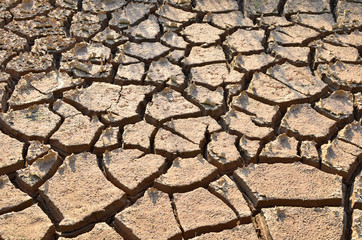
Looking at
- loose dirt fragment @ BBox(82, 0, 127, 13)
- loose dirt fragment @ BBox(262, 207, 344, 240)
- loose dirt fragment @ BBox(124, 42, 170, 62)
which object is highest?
loose dirt fragment @ BBox(82, 0, 127, 13)

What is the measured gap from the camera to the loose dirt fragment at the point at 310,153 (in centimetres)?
258

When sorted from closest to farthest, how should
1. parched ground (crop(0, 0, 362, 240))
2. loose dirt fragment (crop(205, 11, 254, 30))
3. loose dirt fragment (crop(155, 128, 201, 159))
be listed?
parched ground (crop(0, 0, 362, 240))
loose dirt fragment (crop(155, 128, 201, 159))
loose dirt fragment (crop(205, 11, 254, 30))

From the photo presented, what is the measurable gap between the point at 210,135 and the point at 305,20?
1.76m

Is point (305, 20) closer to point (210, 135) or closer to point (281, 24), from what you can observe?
point (281, 24)

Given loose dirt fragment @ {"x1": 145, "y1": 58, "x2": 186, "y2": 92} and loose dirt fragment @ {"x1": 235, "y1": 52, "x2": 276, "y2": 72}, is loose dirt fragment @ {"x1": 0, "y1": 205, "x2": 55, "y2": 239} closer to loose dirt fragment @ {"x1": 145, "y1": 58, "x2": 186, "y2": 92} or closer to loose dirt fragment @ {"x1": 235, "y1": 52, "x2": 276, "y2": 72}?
loose dirt fragment @ {"x1": 145, "y1": 58, "x2": 186, "y2": 92}

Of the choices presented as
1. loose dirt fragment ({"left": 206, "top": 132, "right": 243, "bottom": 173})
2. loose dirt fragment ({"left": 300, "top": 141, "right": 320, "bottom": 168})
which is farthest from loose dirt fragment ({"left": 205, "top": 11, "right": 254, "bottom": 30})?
loose dirt fragment ({"left": 300, "top": 141, "right": 320, "bottom": 168})

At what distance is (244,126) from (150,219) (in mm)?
905

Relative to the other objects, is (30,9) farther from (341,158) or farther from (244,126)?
(341,158)

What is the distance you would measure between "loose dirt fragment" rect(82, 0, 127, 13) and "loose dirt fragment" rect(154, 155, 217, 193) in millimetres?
2007

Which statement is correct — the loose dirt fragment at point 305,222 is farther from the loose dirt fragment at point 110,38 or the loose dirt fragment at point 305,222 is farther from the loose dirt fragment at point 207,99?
the loose dirt fragment at point 110,38

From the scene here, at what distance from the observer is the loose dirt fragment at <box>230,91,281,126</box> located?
9.40 feet

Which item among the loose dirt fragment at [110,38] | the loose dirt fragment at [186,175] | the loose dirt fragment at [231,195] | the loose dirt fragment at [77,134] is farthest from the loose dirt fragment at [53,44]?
the loose dirt fragment at [231,195]

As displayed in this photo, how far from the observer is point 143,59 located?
345cm

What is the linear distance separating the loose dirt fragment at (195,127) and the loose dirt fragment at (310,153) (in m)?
0.51
